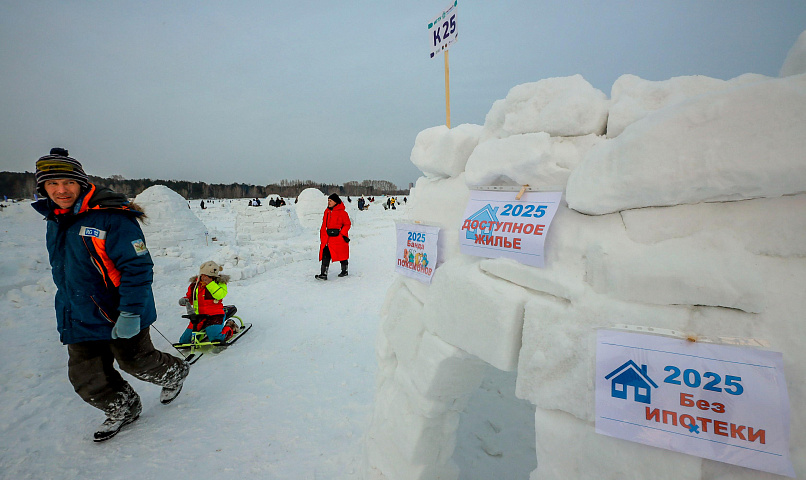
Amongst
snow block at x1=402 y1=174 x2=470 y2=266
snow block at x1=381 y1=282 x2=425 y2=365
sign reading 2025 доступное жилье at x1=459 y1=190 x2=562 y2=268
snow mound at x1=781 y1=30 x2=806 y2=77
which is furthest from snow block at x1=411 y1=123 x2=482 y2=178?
snow mound at x1=781 y1=30 x2=806 y2=77

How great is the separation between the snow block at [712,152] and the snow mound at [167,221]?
1020 centimetres

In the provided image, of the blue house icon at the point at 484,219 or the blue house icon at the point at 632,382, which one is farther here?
the blue house icon at the point at 484,219

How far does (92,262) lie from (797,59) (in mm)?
3596

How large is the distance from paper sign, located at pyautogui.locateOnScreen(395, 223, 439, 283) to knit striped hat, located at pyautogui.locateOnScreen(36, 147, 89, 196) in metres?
2.20

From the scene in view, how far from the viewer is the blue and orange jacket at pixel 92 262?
2051 millimetres

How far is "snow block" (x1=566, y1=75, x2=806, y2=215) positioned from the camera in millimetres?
816

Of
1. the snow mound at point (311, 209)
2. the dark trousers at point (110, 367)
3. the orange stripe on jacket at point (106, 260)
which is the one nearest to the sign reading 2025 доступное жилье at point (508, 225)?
the orange stripe on jacket at point (106, 260)

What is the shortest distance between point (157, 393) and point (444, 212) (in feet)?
10.1

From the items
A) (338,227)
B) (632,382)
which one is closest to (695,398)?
(632,382)

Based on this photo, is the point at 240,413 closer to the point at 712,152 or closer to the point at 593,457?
the point at 593,457

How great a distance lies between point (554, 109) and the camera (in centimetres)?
134

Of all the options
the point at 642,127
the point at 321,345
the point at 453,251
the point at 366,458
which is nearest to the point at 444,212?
the point at 453,251

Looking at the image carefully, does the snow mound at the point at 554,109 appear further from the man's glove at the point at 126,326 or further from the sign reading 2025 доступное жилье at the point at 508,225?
the man's glove at the point at 126,326

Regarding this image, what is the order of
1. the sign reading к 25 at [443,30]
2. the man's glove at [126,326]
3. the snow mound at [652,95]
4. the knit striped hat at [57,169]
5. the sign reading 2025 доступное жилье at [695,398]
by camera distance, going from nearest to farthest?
the sign reading 2025 доступное жилье at [695,398] → the snow mound at [652,95] → the knit striped hat at [57,169] → the man's glove at [126,326] → the sign reading к 25 at [443,30]
